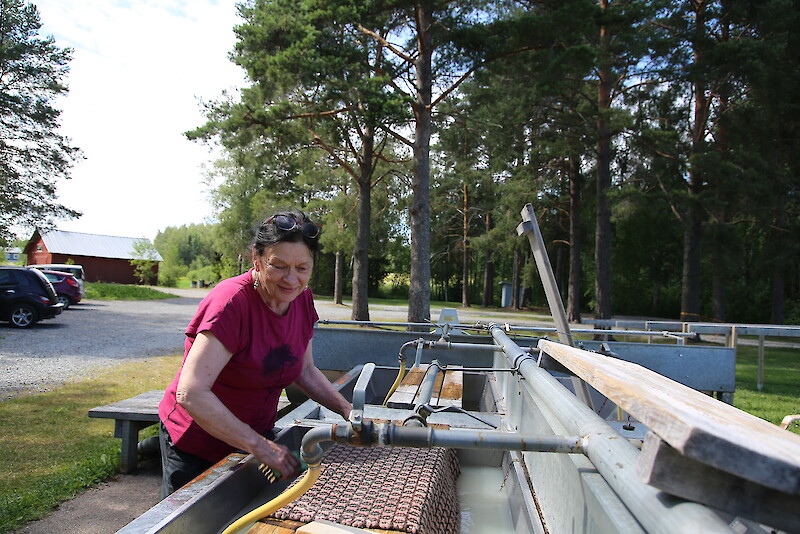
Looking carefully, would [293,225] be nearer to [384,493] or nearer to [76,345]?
[384,493]

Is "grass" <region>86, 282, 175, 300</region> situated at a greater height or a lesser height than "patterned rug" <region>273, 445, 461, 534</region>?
lesser

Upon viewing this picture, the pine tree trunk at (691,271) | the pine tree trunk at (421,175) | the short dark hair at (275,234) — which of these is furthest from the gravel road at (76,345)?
the pine tree trunk at (691,271)

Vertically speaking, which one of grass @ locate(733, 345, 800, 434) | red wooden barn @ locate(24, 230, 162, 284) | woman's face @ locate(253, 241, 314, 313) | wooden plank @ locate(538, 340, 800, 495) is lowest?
grass @ locate(733, 345, 800, 434)

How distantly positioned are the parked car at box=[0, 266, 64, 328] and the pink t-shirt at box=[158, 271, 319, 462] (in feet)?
47.5

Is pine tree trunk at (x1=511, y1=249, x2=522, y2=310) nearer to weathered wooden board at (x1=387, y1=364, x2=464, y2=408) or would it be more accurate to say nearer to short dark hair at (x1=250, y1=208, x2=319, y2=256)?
weathered wooden board at (x1=387, y1=364, x2=464, y2=408)

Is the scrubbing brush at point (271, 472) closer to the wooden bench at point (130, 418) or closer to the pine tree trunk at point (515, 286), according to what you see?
the wooden bench at point (130, 418)

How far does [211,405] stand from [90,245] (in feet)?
191

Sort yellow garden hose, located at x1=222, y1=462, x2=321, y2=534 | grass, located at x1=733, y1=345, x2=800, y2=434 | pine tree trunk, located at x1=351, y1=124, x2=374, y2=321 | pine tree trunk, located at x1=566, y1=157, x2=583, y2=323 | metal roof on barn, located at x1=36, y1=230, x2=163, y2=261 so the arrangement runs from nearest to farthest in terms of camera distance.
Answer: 1. yellow garden hose, located at x1=222, y1=462, x2=321, y2=534
2. grass, located at x1=733, y1=345, x2=800, y2=434
3. pine tree trunk, located at x1=351, y1=124, x2=374, y2=321
4. pine tree trunk, located at x1=566, y1=157, x2=583, y2=323
5. metal roof on barn, located at x1=36, y1=230, x2=163, y2=261

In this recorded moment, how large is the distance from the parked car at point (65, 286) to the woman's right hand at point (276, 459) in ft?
65.6

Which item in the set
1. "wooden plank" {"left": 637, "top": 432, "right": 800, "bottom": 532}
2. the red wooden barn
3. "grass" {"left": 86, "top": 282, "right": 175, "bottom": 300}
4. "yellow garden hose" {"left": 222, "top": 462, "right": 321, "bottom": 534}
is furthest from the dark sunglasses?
the red wooden barn

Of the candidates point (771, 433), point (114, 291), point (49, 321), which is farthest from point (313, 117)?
point (114, 291)

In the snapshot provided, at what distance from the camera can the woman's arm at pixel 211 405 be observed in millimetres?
1757

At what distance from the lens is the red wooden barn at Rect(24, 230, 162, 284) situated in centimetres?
5125

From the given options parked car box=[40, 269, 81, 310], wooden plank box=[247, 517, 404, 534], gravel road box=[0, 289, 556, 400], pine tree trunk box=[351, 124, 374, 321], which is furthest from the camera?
parked car box=[40, 269, 81, 310]
